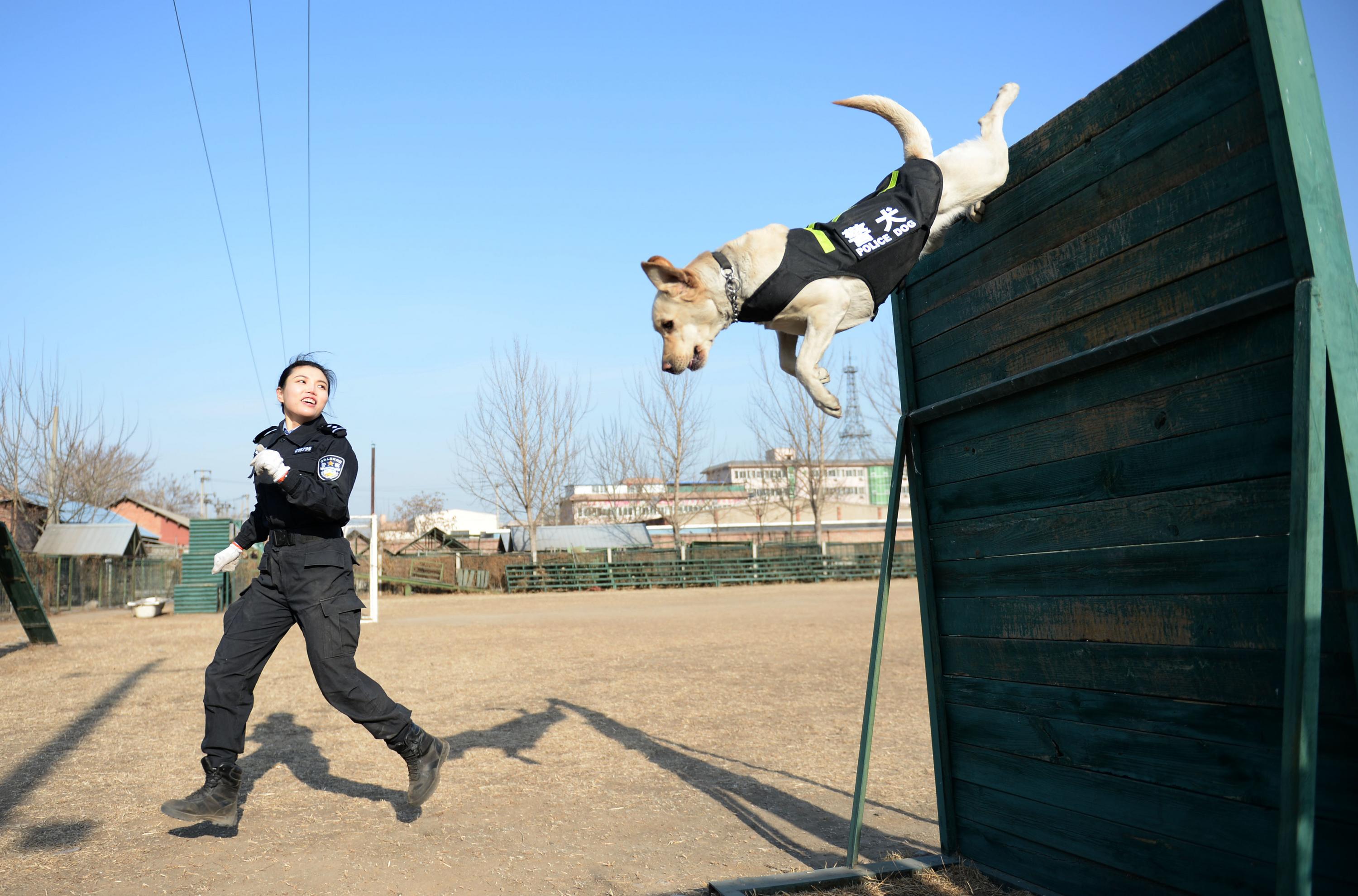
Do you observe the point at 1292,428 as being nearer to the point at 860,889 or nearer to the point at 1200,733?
the point at 1200,733

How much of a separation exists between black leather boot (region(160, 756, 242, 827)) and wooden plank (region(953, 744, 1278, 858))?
10.8ft

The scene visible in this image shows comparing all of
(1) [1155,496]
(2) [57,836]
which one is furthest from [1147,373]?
(2) [57,836]

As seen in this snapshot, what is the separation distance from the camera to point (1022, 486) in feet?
11.4

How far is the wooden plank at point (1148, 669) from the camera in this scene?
8.18 ft

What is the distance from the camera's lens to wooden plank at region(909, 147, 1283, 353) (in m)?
2.50

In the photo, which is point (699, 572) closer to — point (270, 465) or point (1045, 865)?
point (270, 465)

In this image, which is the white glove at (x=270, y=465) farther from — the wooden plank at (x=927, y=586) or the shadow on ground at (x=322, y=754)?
the wooden plank at (x=927, y=586)

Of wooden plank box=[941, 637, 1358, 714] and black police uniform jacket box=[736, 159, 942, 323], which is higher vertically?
black police uniform jacket box=[736, 159, 942, 323]

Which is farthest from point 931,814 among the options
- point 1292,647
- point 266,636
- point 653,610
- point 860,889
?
point 653,610

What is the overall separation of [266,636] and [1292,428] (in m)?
4.11

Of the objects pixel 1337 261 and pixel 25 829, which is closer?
pixel 1337 261

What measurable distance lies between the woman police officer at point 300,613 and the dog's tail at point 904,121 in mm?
2782

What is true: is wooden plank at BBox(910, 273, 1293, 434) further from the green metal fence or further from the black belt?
the green metal fence

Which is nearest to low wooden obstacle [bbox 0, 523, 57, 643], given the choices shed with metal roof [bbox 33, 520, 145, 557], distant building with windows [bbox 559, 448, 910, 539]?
shed with metal roof [bbox 33, 520, 145, 557]
